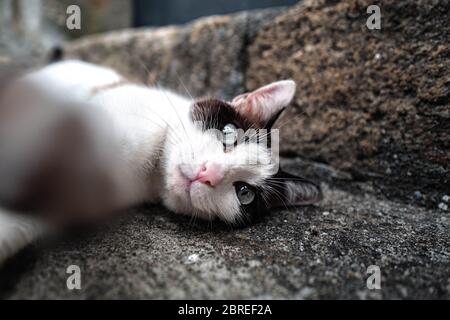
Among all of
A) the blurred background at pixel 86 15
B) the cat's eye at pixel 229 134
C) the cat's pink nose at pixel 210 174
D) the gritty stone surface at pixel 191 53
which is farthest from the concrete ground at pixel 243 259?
the blurred background at pixel 86 15

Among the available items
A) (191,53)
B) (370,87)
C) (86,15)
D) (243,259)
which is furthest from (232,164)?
(86,15)

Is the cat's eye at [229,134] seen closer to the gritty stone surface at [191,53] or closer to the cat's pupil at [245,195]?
the cat's pupil at [245,195]

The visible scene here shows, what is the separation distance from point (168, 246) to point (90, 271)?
0.72ft

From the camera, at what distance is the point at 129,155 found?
109 cm

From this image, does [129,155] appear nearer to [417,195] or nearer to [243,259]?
[243,259]

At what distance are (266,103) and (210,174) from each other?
0.39m

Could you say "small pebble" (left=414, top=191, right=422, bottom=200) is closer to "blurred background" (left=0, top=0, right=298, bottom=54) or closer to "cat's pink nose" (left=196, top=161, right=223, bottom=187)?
"cat's pink nose" (left=196, top=161, right=223, bottom=187)

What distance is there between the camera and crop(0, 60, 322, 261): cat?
2.56 feet

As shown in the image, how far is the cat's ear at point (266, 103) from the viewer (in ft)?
3.92

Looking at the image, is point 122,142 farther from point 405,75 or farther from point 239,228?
point 405,75

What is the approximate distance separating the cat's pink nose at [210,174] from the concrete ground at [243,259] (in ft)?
0.56

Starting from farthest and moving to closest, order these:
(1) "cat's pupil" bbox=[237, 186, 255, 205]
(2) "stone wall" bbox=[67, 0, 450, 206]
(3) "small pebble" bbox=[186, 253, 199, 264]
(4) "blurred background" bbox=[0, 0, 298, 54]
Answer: (4) "blurred background" bbox=[0, 0, 298, 54] → (2) "stone wall" bbox=[67, 0, 450, 206] → (1) "cat's pupil" bbox=[237, 186, 255, 205] → (3) "small pebble" bbox=[186, 253, 199, 264]

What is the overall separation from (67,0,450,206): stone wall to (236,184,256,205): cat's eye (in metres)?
0.53

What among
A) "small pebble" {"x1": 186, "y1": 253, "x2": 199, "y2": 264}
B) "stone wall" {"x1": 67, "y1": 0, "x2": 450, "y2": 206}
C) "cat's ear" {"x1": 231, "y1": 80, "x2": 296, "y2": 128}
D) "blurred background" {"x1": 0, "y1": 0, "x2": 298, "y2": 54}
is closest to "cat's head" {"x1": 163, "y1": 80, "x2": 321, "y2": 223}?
"cat's ear" {"x1": 231, "y1": 80, "x2": 296, "y2": 128}
